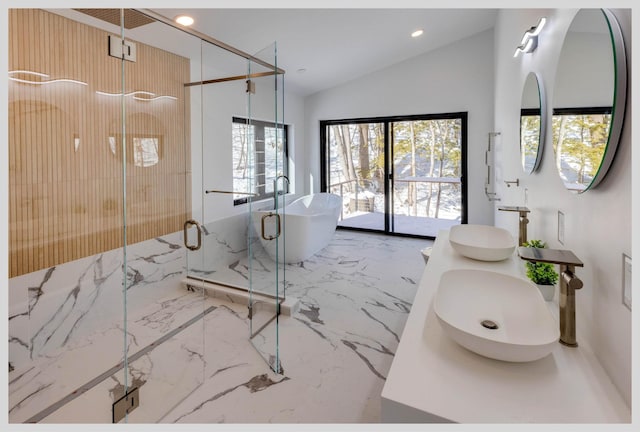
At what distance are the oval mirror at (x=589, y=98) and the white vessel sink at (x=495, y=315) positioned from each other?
0.46 m

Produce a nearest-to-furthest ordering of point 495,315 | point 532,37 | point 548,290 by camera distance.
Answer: point 495,315 < point 548,290 < point 532,37

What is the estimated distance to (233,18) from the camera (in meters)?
2.89

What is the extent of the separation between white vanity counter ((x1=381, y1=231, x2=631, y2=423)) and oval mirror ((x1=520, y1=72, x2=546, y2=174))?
1207 millimetres

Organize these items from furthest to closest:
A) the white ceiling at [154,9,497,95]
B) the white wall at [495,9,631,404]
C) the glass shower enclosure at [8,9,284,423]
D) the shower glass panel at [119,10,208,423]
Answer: the white ceiling at [154,9,497,95] → the shower glass panel at [119,10,208,423] → the glass shower enclosure at [8,9,284,423] → the white wall at [495,9,631,404]

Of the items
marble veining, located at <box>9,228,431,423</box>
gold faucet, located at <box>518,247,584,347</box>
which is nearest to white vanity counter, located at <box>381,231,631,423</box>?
gold faucet, located at <box>518,247,584,347</box>

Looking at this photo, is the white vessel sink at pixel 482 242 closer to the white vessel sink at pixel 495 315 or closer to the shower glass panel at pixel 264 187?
the white vessel sink at pixel 495 315

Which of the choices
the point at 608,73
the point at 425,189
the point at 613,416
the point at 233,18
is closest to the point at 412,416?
the point at 613,416

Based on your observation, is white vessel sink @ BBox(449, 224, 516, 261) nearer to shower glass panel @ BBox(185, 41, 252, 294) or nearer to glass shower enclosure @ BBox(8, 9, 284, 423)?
glass shower enclosure @ BBox(8, 9, 284, 423)

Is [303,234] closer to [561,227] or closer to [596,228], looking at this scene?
[561,227]

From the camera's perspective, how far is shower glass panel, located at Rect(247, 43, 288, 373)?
8.39 ft

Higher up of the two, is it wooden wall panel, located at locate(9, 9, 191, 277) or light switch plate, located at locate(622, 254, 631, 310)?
wooden wall panel, located at locate(9, 9, 191, 277)

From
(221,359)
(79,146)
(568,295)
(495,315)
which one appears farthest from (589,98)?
(79,146)

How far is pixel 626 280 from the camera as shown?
90 centimetres

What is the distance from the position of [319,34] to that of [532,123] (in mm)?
2494
